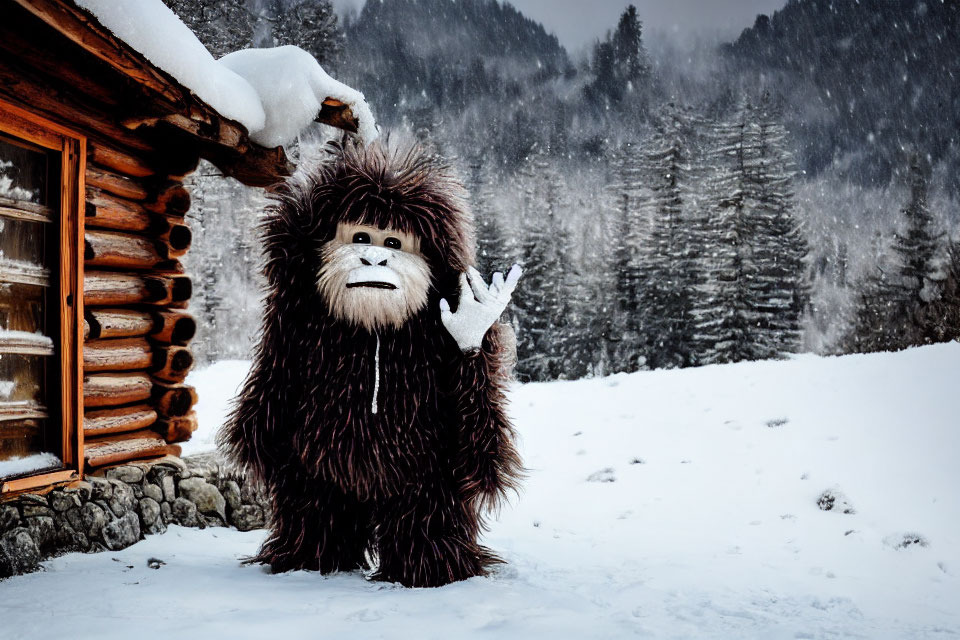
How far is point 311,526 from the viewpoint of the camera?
2859 mm

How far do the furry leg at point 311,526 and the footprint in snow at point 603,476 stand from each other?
3.09 metres

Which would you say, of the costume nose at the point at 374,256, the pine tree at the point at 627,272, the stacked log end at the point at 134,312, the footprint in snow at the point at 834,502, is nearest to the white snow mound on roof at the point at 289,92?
the stacked log end at the point at 134,312

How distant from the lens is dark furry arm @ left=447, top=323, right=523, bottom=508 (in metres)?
2.74

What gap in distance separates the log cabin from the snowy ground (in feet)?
2.17

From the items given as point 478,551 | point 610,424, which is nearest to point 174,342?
point 478,551

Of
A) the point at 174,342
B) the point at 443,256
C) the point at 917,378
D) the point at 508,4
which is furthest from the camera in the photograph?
the point at 508,4

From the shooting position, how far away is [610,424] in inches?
274

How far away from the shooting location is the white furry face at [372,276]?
8.39 ft

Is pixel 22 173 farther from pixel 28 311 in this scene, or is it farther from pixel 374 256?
pixel 374 256

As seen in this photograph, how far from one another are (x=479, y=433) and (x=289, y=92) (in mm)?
2101

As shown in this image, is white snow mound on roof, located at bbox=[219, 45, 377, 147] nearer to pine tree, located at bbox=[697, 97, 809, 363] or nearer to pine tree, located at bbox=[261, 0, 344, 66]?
pine tree, located at bbox=[261, 0, 344, 66]

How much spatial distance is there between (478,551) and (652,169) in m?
20.1

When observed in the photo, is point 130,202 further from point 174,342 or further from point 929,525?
point 929,525

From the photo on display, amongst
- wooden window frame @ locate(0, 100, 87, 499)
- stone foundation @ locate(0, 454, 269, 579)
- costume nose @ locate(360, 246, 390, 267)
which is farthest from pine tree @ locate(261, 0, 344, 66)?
costume nose @ locate(360, 246, 390, 267)
